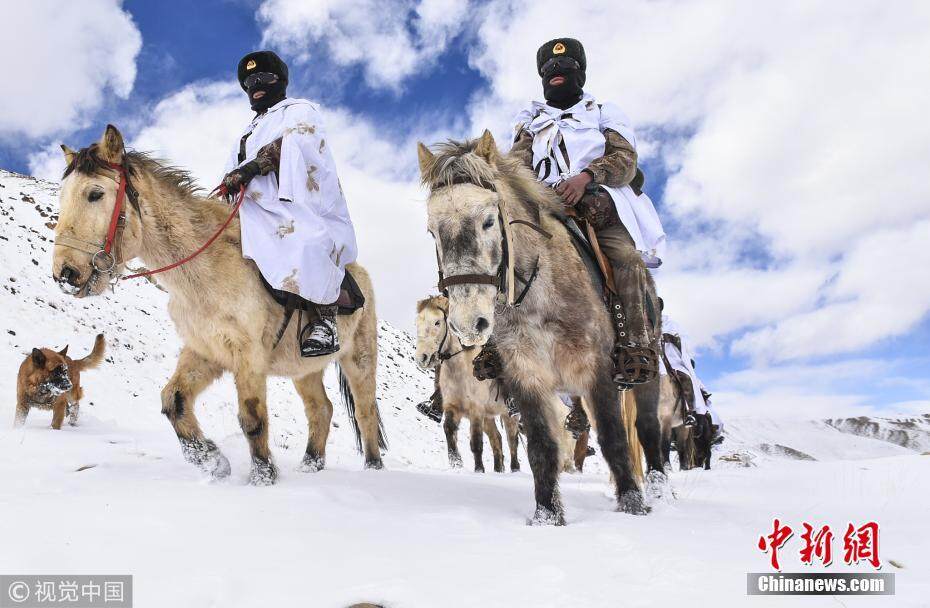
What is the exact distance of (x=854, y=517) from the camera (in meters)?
4.27

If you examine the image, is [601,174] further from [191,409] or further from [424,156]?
[191,409]

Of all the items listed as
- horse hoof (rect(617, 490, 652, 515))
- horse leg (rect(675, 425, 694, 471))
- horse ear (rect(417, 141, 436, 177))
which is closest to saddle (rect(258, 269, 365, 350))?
horse ear (rect(417, 141, 436, 177))

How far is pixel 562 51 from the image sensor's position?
18.4ft

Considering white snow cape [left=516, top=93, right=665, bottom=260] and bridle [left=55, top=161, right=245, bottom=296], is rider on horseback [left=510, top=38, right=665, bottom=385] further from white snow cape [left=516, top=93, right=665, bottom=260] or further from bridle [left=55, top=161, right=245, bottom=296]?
bridle [left=55, top=161, right=245, bottom=296]

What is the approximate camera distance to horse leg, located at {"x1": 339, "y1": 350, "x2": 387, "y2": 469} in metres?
6.79

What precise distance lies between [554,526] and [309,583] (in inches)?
68.1

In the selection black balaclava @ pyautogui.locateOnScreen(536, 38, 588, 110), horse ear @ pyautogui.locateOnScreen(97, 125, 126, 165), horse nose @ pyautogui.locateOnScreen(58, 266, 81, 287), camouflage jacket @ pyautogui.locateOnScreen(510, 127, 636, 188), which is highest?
black balaclava @ pyautogui.locateOnScreen(536, 38, 588, 110)

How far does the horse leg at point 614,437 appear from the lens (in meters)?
4.23

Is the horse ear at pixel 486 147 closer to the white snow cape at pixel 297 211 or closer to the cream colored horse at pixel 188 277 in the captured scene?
the white snow cape at pixel 297 211

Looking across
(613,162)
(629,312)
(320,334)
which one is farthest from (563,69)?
(320,334)

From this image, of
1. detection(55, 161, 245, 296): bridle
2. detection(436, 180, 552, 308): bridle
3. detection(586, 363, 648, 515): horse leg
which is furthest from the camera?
detection(55, 161, 245, 296): bridle

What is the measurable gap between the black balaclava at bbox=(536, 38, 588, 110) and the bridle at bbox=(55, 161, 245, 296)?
3276 mm

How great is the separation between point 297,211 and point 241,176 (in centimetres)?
56

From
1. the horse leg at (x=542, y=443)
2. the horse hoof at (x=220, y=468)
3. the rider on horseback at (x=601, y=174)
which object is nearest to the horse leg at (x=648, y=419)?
the rider on horseback at (x=601, y=174)
